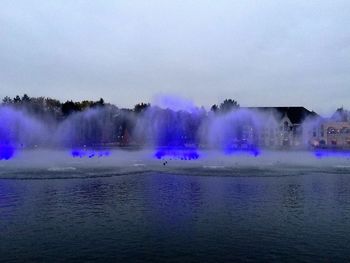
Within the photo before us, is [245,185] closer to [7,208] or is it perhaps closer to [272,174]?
[272,174]

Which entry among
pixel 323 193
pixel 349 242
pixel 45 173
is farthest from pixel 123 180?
pixel 349 242

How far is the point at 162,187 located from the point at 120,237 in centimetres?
2019

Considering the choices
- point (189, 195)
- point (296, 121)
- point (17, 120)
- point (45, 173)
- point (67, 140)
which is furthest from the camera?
point (296, 121)

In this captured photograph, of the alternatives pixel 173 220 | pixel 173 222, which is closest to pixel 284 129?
pixel 173 220

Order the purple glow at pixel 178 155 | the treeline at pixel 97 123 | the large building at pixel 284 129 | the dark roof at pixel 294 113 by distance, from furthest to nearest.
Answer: the dark roof at pixel 294 113
the large building at pixel 284 129
the treeline at pixel 97 123
the purple glow at pixel 178 155

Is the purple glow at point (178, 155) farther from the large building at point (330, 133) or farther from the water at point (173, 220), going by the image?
the large building at point (330, 133)

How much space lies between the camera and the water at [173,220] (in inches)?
901

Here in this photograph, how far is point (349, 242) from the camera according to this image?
25078mm

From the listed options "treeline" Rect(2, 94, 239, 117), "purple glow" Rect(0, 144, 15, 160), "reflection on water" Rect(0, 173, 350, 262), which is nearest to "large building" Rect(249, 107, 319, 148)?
"treeline" Rect(2, 94, 239, 117)

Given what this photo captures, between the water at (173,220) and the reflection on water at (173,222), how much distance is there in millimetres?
60

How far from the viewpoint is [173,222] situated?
29406mm

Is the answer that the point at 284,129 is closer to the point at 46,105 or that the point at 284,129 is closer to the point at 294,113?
the point at 294,113

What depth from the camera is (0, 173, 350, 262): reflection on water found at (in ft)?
75.1

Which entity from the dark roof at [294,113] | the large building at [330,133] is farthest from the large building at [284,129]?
the large building at [330,133]
